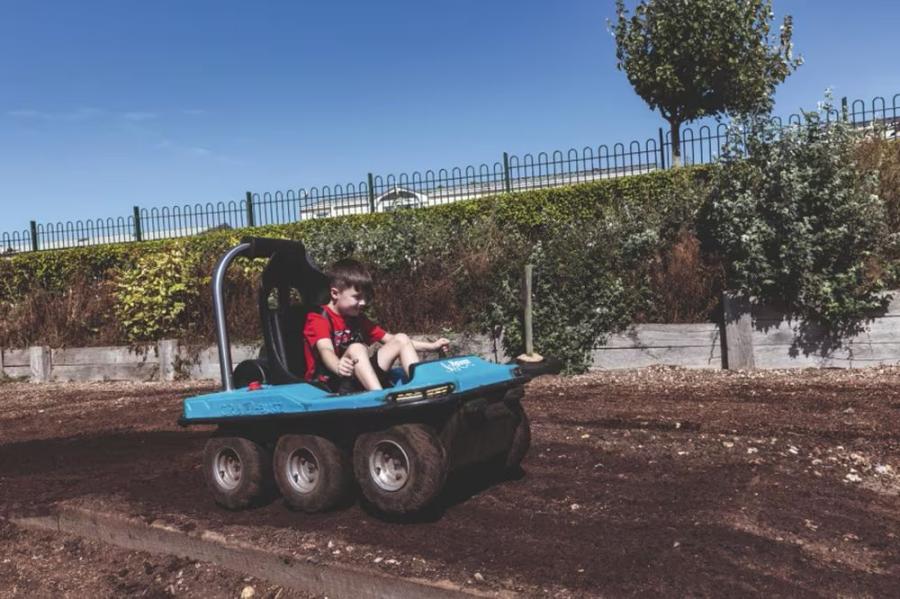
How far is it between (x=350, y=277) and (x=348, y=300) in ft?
0.47

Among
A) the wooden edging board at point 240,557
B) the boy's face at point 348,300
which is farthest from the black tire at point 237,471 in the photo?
the boy's face at point 348,300

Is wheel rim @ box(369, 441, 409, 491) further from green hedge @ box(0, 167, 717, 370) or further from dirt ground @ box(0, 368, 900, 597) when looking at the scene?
green hedge @ box(0, 167, 717, 370)

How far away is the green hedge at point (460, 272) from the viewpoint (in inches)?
367

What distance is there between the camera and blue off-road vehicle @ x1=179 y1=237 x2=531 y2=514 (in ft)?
12.0

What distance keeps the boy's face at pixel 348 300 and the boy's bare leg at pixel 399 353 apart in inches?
11.6

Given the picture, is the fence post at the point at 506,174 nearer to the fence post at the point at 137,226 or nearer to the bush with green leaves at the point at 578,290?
the bush with green leaves at the point at 578,290

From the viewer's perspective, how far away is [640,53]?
56.7 feet

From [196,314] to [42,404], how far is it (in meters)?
2.59

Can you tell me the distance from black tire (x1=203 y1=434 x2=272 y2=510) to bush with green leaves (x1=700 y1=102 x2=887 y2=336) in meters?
6.37

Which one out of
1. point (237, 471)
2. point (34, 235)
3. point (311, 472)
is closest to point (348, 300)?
point (311, 472)

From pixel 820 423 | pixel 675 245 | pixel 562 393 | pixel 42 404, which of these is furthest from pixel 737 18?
pixel 42 404

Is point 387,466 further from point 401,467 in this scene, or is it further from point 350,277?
point 350,277

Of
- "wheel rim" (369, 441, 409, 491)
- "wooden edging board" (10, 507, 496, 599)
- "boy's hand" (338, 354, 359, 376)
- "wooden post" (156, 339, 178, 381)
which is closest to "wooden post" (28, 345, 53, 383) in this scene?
"wooden post" (156, 339, 178, 381)

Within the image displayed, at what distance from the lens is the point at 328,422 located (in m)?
4.01
